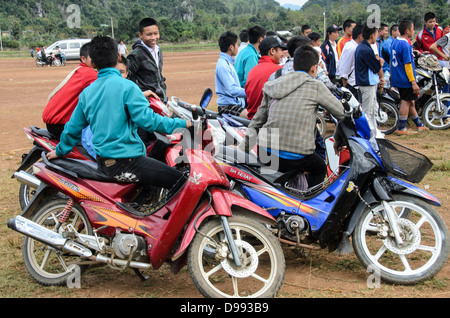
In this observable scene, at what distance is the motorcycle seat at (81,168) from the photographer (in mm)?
4008

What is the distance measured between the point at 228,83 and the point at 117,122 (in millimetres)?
2987

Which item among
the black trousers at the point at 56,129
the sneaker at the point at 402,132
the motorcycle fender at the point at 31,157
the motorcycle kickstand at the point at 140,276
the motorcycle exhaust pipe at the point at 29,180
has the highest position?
the black trousers at the point at 56,129

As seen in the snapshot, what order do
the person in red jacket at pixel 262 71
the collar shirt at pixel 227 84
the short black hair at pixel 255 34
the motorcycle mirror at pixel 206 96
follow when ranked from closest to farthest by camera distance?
the motorcycle mirror at pixel 206 96 < the person in red jacket at pixel 262 71 < the collar shirt at pixel 227 84 < the short black hair at pixel 255 34

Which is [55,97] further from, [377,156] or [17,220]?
[377,156]

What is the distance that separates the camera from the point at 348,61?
866cm

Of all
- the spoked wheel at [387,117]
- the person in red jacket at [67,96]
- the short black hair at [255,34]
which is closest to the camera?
the person in red jacket at [67,96]

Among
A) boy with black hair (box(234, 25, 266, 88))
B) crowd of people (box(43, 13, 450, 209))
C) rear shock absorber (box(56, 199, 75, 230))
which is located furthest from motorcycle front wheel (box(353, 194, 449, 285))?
boy with black hair (box(234, 25, 266, 88))

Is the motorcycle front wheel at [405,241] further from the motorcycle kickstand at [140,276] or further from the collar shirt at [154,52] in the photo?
the collar shirt at [154,52]

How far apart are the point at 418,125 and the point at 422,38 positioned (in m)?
2.34

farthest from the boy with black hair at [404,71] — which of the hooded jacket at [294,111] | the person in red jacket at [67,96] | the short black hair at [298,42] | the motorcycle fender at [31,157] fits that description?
the motorcycle fender at [31,157]

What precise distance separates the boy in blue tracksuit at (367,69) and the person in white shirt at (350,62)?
0.37m

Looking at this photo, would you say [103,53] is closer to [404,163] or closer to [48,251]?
[48,251]

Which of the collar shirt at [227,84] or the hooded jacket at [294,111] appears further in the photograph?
the collar shirt at [227,84]

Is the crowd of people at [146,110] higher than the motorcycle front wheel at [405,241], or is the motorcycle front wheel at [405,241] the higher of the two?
the crowd of people at [146,110]
